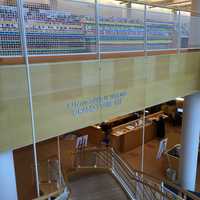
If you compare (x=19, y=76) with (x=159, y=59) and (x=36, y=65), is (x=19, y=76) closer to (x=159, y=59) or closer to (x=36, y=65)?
(x=36, y=65)

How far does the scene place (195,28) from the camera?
22.5ft

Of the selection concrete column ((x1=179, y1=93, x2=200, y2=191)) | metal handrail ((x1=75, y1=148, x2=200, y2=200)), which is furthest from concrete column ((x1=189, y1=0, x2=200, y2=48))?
metal handrail ((x1=75, y1=148, x2=200, y2=200))

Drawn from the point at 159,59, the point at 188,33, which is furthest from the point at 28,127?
the point at 188,33

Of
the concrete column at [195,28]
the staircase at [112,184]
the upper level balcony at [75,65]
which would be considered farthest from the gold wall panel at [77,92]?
the staircase at [112,184]

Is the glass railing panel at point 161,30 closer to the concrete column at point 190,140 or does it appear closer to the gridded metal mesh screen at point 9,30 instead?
the concrete column at point 190,140

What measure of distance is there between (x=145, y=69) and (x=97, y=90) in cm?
154

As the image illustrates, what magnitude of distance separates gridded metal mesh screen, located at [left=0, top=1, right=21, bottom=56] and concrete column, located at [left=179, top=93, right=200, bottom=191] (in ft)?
19.6

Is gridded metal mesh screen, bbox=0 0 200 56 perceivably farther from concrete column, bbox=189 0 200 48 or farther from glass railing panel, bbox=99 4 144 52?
concrete column, bbox=189 0 200 48

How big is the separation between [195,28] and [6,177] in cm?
646

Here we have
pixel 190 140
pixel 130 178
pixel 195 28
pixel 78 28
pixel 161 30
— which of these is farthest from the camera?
pixel 190 140

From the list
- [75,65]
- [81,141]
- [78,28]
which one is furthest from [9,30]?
[81,141]

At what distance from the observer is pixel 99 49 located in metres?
4.22

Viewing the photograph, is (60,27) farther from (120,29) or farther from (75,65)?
(120,29)

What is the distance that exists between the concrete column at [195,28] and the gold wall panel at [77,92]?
1.31 meters
